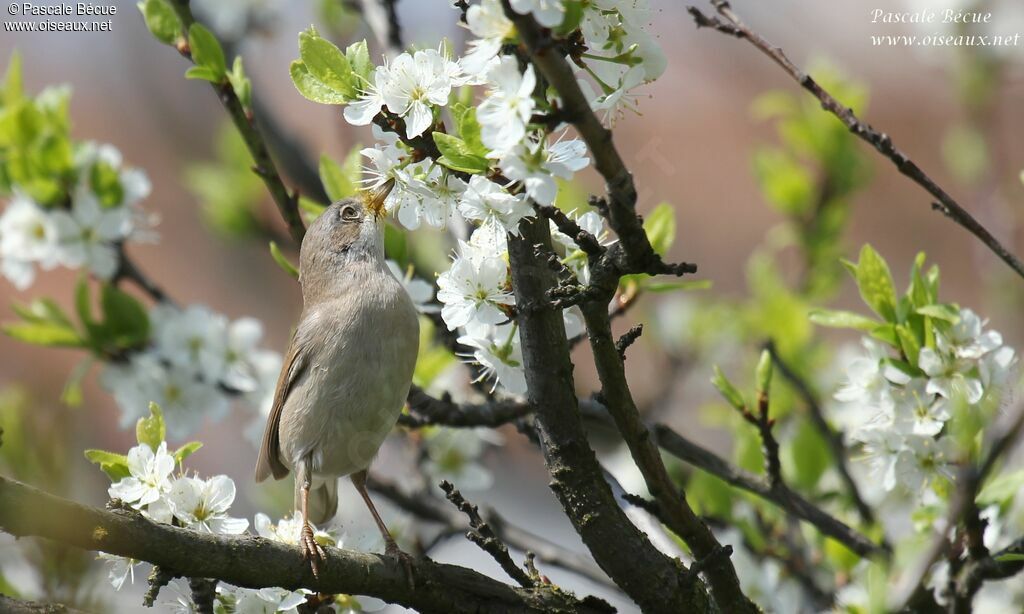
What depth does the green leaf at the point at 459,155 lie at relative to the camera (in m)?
1.90

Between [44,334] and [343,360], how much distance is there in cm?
133

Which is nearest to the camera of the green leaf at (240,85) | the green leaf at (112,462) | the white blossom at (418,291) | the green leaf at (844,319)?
the green leaf at (112,462)

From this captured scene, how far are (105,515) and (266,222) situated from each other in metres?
3.93

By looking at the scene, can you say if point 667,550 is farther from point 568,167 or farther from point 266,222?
point 266,222

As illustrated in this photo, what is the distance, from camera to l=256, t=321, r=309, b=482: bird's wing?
313 cm

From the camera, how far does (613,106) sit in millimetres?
1993

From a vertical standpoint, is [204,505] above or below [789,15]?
below

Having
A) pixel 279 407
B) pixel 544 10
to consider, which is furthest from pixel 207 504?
pixel 544 10

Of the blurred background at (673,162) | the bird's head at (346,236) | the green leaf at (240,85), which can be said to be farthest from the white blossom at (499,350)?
the blurred background at (673,162)

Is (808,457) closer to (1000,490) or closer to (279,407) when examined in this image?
(1000,490)

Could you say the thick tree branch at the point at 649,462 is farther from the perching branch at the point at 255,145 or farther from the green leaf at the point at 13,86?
the green leaf at the point at 13,86

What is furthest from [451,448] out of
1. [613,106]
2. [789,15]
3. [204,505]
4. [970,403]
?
[789,15]

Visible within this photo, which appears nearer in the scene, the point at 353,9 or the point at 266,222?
the point at 353,9

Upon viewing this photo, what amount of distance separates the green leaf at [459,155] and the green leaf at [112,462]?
3.55ft
